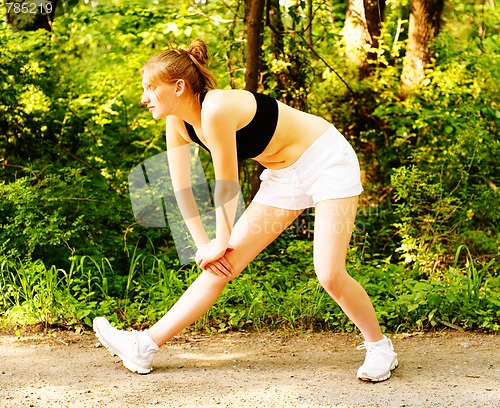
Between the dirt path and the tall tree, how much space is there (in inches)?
140

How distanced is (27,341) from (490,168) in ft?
14.0

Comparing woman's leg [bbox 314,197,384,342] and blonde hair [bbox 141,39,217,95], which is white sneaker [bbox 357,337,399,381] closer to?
woman's leg [bbox 314,197,384,342]

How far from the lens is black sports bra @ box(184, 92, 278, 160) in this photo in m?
3.26

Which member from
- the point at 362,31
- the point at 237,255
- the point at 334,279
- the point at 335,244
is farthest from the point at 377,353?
the point at 362,31

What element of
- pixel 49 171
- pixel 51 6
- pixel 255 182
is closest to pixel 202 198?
pixel 255 182

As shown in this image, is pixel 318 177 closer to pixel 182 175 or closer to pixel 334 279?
pixel 334 279

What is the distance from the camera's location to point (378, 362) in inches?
137

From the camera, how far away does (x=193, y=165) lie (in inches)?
309

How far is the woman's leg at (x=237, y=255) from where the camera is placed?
3473 millimetres

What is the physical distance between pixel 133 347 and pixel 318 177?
123cm

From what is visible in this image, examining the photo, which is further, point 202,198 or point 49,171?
point 202,198

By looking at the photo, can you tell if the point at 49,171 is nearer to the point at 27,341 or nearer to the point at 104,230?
the point at 104,230

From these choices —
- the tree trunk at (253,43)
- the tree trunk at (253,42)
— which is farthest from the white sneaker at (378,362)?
the tree trunk at (253,43)

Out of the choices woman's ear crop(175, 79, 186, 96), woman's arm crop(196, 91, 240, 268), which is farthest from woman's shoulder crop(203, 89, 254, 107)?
woman's ear crop(175, 79, 186, 96)
